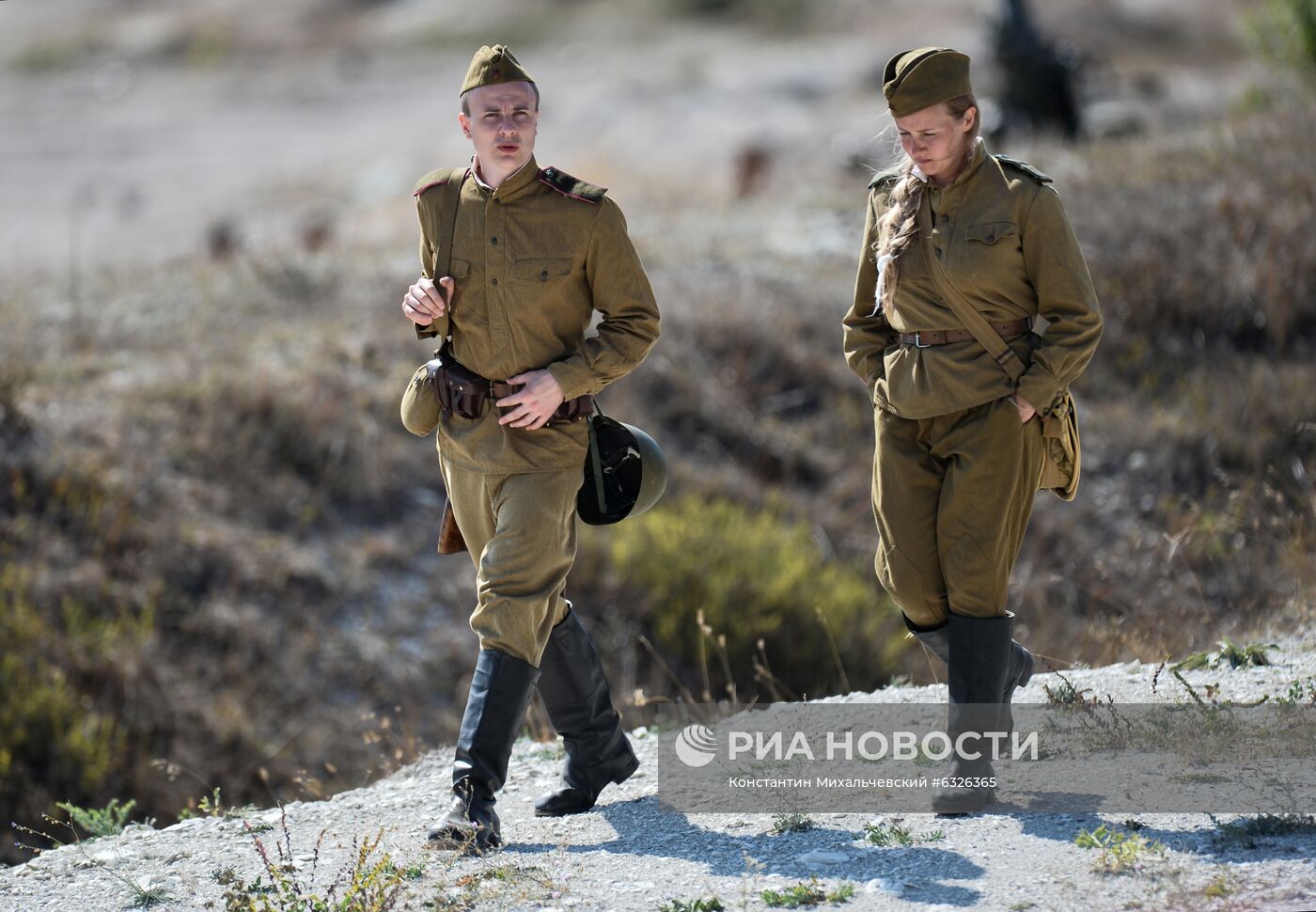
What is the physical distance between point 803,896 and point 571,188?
213 centimetres

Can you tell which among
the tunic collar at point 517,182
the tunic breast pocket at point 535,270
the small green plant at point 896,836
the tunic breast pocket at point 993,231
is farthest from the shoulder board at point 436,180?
the small green plant at point 896,836

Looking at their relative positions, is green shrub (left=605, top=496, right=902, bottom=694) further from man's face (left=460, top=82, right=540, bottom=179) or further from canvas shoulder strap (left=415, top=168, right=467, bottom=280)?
man's face (left=460, top=82, right=540, bottom=179)

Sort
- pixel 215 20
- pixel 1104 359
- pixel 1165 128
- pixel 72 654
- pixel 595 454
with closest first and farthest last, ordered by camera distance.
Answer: pixel 595 454 → pixel 72 654 → pixel 1104 359 → pixel 1165 128 → pixel 215 20

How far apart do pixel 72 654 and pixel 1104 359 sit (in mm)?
8101

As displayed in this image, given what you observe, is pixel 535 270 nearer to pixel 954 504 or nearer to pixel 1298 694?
pixel 954 504

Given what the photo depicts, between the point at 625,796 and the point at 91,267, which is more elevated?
the point at 91,267

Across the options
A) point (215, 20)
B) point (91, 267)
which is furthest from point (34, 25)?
point (91, 267)

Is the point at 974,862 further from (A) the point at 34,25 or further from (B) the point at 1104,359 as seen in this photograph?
(A) the point at 34,25

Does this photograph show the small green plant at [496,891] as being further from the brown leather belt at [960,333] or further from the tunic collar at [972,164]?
the tunic collar at [972,164]

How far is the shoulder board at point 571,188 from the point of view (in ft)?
13.9

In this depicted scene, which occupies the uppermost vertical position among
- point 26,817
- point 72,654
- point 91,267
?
point 91,267

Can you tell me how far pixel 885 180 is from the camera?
432 centimetres

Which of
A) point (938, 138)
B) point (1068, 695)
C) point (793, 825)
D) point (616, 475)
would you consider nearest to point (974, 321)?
point (938, 138)

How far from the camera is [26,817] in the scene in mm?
7383
